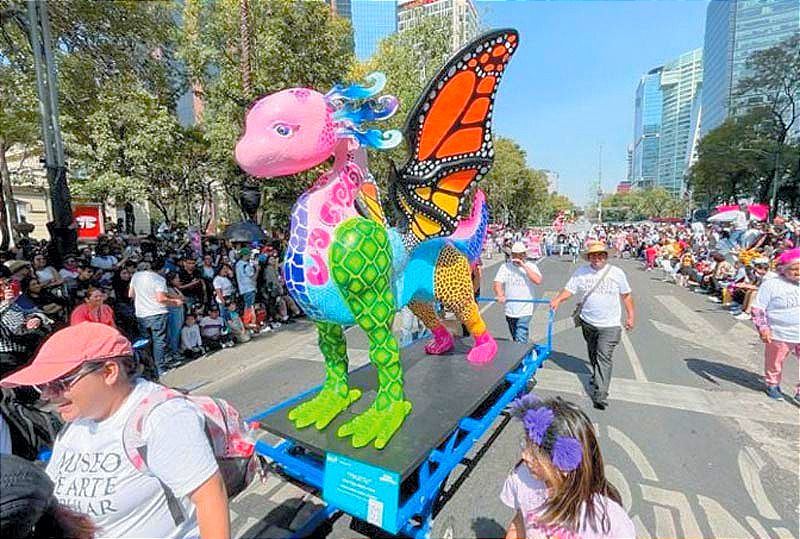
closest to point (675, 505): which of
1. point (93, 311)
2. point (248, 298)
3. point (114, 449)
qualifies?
point (114, 449)

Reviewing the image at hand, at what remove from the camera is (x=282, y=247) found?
1115 centimetres

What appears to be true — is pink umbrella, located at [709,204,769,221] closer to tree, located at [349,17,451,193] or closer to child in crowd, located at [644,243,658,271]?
child in crowd, located at [644,243,658,271]

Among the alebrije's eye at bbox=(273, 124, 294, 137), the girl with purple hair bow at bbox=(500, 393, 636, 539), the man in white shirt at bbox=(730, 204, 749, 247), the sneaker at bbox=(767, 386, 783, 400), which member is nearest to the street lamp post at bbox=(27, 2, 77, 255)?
the alebrije's eye at bbox=(273, 124, 294, 137)

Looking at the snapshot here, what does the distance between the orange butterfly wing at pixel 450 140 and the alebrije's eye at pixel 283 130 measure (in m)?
1.12

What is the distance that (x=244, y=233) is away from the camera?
896 centimetres

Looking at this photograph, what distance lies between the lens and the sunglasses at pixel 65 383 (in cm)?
118

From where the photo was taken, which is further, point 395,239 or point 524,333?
point 524,333

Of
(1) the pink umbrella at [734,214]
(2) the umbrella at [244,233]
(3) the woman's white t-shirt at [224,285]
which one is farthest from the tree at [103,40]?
(1) the pink umbrella at [734,214]

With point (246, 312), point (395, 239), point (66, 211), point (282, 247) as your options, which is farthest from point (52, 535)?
point (282, 247)

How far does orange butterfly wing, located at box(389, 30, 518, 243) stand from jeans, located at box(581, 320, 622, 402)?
71.5 inches

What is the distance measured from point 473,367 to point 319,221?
79.5 inches

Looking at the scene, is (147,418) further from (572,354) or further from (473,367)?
(572,354)

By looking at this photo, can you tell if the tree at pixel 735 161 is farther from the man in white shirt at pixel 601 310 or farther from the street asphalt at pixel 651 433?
the man in white shirt at pixel 601 310

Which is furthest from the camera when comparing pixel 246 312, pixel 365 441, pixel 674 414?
pixel 246 312
